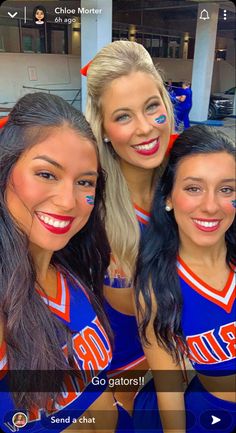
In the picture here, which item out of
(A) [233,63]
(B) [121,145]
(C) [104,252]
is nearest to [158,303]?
(C) [104,252]

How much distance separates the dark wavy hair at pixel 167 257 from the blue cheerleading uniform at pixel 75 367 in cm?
8

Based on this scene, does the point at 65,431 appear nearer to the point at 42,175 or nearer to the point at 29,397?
the point at 29,397

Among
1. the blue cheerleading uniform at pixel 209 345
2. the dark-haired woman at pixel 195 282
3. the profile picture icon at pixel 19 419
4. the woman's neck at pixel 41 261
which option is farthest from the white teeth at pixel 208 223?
the profile picture icon at pixel 19 419

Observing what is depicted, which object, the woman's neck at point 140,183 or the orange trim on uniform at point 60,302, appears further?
the woman's neck at point 140,183

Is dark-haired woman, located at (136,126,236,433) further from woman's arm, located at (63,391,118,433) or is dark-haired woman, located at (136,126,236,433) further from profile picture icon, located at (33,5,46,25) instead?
profile picture icon, located at (33,5,46,25)

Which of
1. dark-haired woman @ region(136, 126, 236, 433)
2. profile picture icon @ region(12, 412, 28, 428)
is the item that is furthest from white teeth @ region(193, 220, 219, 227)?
profile picture icon @ region(12, 412, 28, 428)

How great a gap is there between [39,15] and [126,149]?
0.22 m

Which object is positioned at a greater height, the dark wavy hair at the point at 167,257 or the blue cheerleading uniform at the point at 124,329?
the dark wavy hair at the point at 167,257

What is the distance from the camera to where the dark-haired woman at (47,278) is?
379 millimetres

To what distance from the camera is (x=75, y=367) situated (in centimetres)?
45

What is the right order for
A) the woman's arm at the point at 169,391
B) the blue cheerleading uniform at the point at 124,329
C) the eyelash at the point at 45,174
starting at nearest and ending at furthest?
the eyelash at the point at 45,174, the woman's arm at the point at 169,391, the blue cheerleading uniform at the point at 124,329

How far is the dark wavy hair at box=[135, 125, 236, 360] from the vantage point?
1.62 feet

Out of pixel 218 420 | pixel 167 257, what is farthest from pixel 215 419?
pixel 167 257

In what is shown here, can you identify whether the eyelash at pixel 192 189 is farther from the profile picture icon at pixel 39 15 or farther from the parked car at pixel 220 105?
the profile picture icon at pixel 39 15
